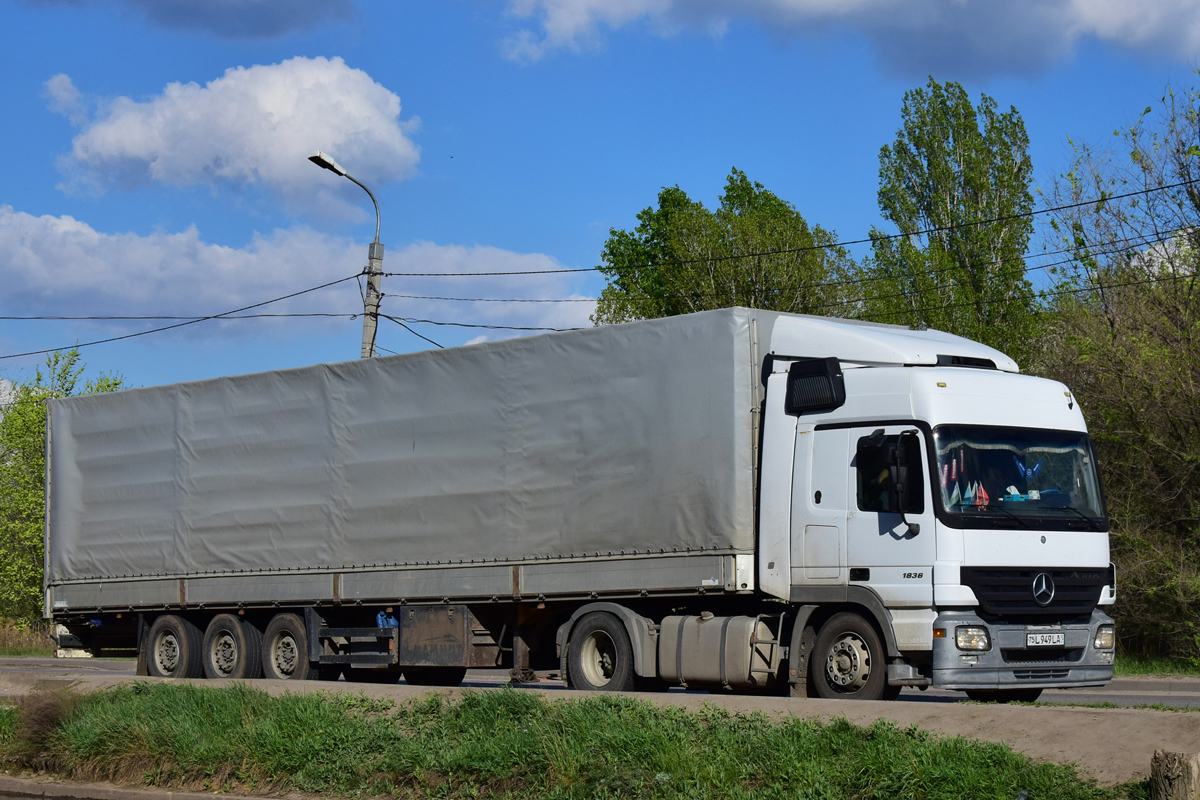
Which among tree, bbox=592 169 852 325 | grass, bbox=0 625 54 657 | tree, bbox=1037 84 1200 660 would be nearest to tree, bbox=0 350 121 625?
grass, bbox=0 625 54 657

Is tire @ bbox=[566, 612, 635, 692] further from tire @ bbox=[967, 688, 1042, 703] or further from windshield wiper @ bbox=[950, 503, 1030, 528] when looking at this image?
windshield wiper @ bbox=[950, 503, 1030, 528]

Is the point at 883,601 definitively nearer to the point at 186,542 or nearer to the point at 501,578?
the point at 501,578

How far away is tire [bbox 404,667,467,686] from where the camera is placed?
17.4 m

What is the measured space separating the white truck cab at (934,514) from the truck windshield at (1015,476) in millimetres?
13

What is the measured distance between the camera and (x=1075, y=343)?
74.6 ft

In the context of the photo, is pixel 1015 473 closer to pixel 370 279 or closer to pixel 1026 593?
pixel 1026 593

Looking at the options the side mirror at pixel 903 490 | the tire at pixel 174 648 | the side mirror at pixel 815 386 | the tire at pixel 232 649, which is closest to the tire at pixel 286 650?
the tire at pixel 232 649

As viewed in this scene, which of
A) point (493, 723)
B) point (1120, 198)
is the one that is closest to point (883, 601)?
point (493, 723)

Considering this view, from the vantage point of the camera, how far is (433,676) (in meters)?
17.6

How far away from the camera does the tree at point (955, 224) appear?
37.4 meters

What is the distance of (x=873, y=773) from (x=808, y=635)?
165 inches

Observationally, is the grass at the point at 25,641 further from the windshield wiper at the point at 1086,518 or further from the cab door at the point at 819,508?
the windshield wiper at the point at 1086,518

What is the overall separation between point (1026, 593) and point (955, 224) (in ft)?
105

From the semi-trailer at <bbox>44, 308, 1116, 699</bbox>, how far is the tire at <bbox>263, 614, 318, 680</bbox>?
3 centimetres
